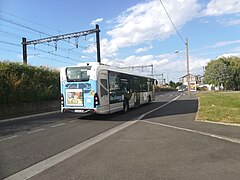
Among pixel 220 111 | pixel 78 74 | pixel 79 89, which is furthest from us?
pixel 220 111

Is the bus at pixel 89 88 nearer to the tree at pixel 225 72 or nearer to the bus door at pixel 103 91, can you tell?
the bus door at pixel 103 91

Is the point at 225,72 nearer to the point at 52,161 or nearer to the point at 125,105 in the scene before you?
the point at 125,105

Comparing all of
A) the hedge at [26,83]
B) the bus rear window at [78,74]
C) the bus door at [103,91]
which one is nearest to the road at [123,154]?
the bus door at [103,91]

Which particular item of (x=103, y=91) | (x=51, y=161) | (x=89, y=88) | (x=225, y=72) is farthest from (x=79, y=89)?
(x=225, y=72)

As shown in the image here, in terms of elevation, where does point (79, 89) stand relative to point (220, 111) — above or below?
above

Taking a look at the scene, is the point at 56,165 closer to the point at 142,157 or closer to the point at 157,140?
the point at 142,157

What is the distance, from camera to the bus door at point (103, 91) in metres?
14.6

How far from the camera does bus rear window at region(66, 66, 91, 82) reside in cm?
1468

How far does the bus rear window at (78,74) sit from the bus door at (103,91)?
0.68 meters

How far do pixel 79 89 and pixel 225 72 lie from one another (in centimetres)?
6967

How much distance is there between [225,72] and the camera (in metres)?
77.1

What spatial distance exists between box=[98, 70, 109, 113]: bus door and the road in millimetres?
3989

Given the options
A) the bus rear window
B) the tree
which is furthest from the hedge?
the tree

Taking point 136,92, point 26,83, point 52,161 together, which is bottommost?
point 52,161
